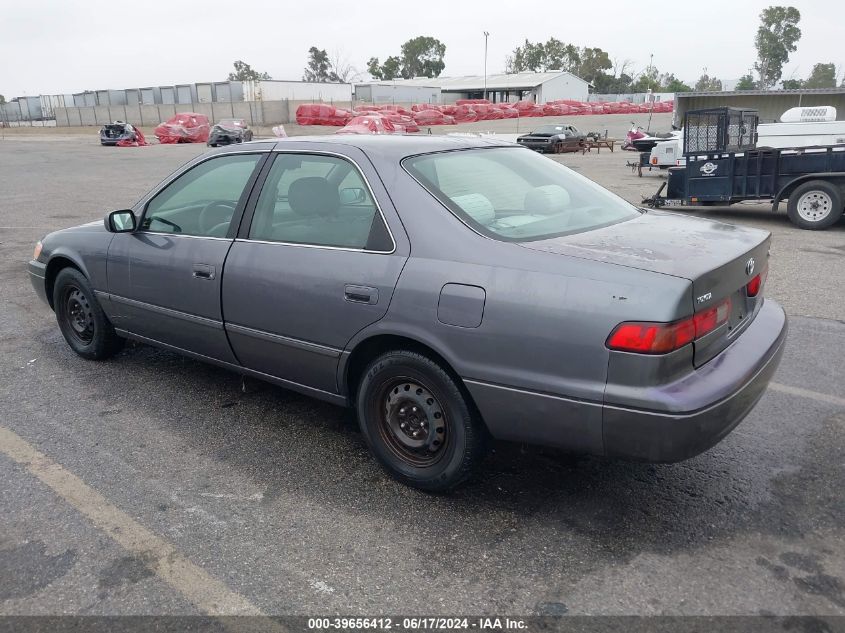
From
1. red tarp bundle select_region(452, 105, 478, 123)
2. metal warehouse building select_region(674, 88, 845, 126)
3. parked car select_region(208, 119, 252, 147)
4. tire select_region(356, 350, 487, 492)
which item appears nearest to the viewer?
tire select_region(356, 350, 487, 492)

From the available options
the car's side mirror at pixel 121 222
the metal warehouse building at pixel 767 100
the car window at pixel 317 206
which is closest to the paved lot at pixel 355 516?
the car's side mirror at pixel 121 222

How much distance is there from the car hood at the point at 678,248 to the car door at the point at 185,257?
1.80 m

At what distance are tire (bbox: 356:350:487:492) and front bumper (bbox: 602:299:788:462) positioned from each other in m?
0.62

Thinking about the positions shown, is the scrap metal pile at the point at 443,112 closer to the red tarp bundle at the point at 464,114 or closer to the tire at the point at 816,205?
the red tarp bundle at the point at 464,114

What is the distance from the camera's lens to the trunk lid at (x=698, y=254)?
272cm

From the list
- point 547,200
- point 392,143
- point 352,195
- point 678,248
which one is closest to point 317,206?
point 352,195

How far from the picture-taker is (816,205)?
420 inches

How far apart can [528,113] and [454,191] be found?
53437mm

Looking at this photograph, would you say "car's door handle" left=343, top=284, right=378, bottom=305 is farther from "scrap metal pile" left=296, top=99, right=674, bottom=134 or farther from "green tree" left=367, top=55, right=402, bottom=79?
"green tree" left=367, top=55, right=402, bottom=79

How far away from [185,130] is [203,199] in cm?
3992

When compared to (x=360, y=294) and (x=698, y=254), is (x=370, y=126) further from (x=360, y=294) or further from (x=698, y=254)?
(x=698, y=254)

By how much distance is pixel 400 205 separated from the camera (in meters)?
3.21

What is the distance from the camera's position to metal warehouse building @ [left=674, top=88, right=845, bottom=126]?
29.3m

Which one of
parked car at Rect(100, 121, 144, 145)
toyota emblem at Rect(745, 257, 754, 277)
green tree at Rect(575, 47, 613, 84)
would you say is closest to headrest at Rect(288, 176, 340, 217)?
toyota emblem at Rect(745, 257, 754, 277)
